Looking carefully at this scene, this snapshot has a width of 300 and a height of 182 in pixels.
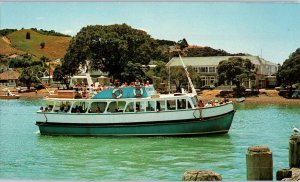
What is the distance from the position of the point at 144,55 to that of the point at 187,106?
22.5 m

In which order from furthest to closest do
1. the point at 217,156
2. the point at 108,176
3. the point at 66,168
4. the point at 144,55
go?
1. the point at 144,55
2. the point at 217,156
3. the point at 66,168
4. the point at 108,176

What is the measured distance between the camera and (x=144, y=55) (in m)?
37.4

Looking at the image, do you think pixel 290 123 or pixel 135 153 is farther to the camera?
pixel 290 123

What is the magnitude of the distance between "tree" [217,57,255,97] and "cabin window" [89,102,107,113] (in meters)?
17.6

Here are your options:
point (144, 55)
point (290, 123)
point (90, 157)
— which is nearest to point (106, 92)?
point (90, 157)

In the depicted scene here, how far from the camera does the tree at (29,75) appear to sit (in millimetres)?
32688

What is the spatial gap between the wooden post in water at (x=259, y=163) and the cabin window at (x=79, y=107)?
8.30m

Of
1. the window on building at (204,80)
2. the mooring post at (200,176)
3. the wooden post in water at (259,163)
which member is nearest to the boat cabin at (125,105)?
the wooden post in water at (259,163)

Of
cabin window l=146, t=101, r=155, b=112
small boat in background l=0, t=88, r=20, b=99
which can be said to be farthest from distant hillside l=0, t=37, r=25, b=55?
small boat in background l=0, t=88, r=20, b=99

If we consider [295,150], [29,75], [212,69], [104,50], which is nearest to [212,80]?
[212,69]

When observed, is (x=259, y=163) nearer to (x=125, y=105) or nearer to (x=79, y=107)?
(x=125, y=105)

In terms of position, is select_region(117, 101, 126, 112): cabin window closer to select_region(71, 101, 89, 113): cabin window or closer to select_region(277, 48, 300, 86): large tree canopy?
select_region(71, 101, 89, 113): cabin window

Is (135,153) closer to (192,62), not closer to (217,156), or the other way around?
(217,156)

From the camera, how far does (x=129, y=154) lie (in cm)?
1280
